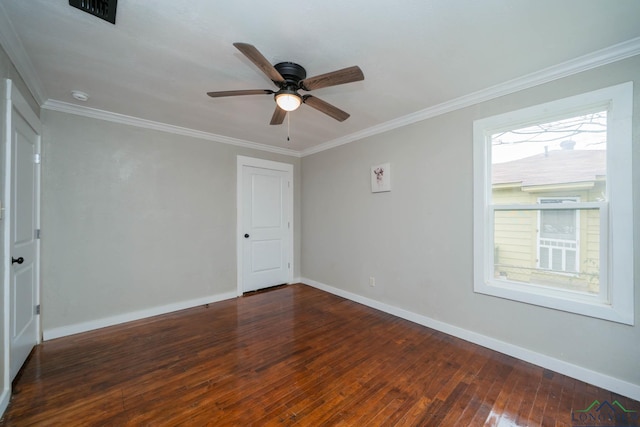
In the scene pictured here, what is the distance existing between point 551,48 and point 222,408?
A: 3418 mm

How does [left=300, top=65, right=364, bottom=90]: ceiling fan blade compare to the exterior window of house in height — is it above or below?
above

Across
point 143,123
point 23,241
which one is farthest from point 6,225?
point 143,123

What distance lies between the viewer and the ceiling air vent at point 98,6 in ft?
4.72

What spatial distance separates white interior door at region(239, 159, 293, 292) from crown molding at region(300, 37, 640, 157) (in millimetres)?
1953

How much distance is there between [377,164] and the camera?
3.54 metres

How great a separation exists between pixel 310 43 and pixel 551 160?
7.45 feet

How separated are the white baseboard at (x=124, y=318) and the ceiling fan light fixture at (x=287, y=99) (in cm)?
302

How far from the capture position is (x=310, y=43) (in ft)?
5.84

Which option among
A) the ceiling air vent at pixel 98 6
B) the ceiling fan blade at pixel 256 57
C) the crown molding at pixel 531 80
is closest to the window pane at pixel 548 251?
the crown molding at pixel 531 80

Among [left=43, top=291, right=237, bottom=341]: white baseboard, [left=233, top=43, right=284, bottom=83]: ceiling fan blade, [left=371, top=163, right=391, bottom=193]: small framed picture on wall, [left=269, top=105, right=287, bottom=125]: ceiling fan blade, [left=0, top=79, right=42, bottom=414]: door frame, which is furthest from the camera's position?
[left=371, top=163, right=391, bottom=193]: small framed picture on wall

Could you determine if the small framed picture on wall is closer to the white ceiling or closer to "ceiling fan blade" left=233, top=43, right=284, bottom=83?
the white ceiling

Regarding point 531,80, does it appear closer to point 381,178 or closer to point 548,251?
point 548,251

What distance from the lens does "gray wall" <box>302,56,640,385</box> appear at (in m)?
1.97

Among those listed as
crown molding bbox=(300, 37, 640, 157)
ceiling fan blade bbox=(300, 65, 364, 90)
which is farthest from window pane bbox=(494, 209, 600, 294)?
ceiling fan blade bbox=(300, 65, 364, 90)
